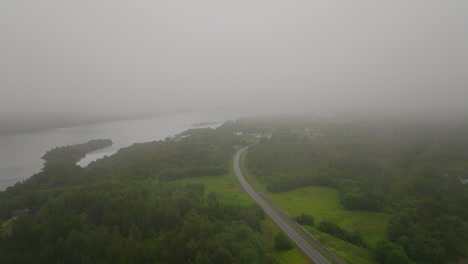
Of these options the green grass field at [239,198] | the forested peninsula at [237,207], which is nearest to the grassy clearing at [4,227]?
the forested peninsula at [237,207]

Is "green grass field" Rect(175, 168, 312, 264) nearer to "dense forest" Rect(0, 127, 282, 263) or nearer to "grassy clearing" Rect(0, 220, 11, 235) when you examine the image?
"dense forest" Rect(0, 127, 282, 263)

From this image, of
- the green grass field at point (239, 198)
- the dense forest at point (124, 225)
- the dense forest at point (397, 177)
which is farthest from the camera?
the dense forest at point (397, 177)

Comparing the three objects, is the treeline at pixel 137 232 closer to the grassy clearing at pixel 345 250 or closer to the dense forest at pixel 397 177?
the grassy clearing at pixel 345 250

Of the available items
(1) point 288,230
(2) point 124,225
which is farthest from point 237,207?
(2) point 124,225

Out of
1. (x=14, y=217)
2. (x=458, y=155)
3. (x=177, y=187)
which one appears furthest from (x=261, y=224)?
(x=458, y=155)

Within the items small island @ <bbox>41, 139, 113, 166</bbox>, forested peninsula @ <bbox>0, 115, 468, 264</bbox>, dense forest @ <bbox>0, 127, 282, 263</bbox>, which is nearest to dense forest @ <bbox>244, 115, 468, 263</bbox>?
forested peninsula @ <bbox>0, 115, 468, 264</bbox>

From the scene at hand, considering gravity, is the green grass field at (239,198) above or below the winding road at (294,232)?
above
